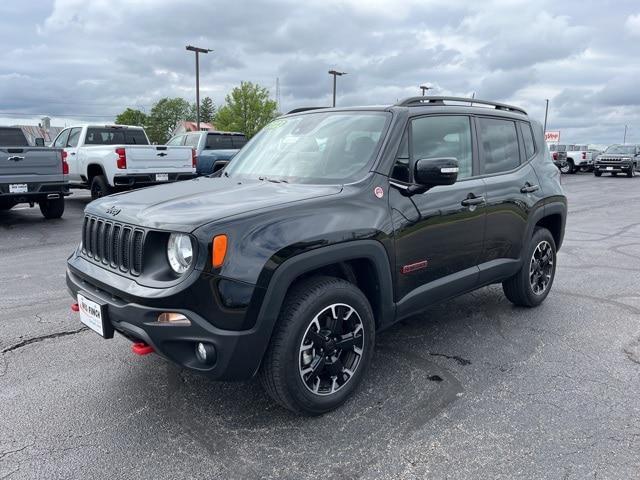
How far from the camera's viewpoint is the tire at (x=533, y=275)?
4742 millimetres

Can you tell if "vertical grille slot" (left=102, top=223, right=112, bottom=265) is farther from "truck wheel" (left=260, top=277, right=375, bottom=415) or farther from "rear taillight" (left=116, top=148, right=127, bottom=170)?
"rear taillight" (left=116, top=148, right=127, bottom=170)

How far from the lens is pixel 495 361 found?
12.6ft

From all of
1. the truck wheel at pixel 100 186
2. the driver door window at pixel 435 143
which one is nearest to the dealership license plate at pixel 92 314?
the driver door window at pixel 435 143

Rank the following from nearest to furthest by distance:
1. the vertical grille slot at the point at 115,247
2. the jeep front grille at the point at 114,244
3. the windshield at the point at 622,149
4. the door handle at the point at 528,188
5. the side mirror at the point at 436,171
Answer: the jeep front grille at the point at 114,244 < the vertical grille slot at the point at 115,247 < the side mirror at the point at 436,171 < the door handle at the point at 528,188 < the windshield at the point at 622,149

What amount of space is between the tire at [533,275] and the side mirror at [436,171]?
69.7 inches

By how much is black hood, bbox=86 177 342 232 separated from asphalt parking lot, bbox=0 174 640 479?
113 cm

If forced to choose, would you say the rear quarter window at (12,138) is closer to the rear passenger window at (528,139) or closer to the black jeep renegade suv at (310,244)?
the black jeep renegade suv at (310,244)

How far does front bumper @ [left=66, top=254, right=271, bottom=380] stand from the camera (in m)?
2.60

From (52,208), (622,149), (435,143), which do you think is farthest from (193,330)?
(622,149)

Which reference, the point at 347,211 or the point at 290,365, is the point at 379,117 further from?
the point at 290,365

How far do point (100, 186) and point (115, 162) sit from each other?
87 cm

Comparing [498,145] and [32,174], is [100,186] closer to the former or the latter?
[32,174]

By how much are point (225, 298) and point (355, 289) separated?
830 mm

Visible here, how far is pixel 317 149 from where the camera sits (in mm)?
3773
